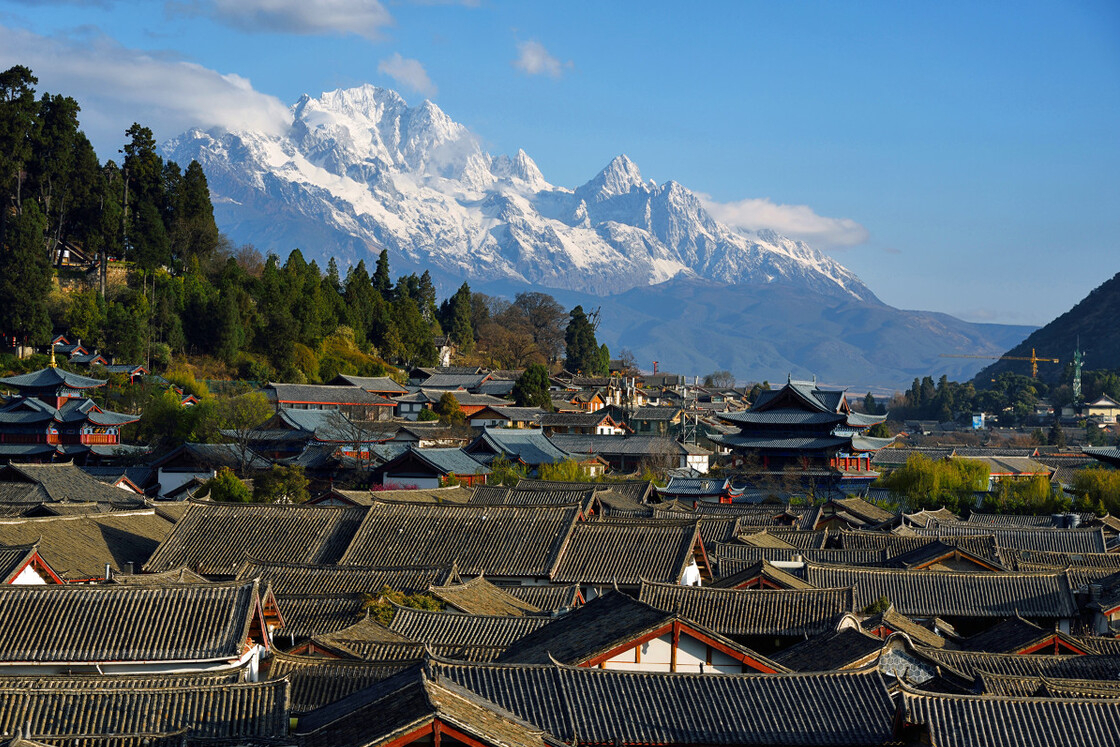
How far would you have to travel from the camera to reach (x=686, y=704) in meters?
15.0

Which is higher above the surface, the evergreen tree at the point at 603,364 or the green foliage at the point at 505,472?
the evergreen tree at the point at 603,364

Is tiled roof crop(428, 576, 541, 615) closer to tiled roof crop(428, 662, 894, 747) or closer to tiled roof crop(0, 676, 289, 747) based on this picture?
tiled roof crop(428, 662, 894, 747)

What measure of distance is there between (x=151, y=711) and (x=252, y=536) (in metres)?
17.1

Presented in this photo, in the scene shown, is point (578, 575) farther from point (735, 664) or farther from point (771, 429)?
point (771, 429)

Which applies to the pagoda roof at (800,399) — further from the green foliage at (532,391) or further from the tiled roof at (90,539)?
the tiled roof at (90,539)

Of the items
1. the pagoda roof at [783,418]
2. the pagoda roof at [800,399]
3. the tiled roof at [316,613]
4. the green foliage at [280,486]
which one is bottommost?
the green foliage at [280,486]

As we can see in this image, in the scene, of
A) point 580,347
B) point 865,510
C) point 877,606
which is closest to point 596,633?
point 877,606

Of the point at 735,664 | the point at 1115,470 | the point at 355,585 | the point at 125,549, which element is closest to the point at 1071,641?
the point at 735,664

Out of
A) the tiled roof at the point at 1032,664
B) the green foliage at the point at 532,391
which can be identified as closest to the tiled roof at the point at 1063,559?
the tiled roof at the point at 1032,664

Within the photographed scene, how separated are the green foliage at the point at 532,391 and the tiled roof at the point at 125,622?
2604 inches

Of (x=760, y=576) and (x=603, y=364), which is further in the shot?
(x=603, y=364)

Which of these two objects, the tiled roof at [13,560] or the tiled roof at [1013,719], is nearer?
the tiled roof at [1013,719]

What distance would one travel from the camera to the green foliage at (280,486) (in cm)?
4741

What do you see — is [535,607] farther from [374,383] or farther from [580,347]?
[580,347]
